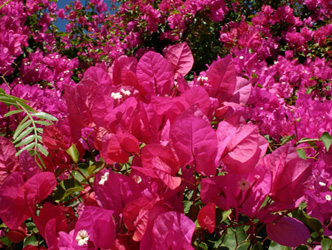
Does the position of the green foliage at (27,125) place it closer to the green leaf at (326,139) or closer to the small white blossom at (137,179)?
the small white blossom at (137,179)

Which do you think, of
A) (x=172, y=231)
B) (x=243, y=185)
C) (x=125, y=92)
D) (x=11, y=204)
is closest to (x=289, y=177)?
(x=243, y=185)

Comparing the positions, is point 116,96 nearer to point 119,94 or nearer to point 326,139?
point 119,94

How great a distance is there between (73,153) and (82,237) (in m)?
0.20

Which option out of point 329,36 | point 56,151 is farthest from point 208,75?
point 329,36

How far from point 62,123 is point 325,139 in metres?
0.52

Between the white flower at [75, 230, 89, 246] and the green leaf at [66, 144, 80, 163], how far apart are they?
0.18 metres

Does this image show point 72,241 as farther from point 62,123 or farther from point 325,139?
point 325,139

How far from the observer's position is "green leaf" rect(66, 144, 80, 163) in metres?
0.60

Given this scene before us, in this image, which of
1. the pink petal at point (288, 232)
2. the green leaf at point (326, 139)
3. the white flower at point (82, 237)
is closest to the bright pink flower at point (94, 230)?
the white flower at point (82, 237)

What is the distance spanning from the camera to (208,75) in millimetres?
627

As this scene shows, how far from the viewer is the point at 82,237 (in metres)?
0.43

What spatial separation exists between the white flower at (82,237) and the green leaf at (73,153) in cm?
18

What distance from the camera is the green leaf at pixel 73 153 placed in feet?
1.95

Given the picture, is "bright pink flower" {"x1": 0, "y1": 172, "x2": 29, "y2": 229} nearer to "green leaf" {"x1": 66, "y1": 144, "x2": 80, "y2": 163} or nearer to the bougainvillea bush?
the bougainvillea bush
